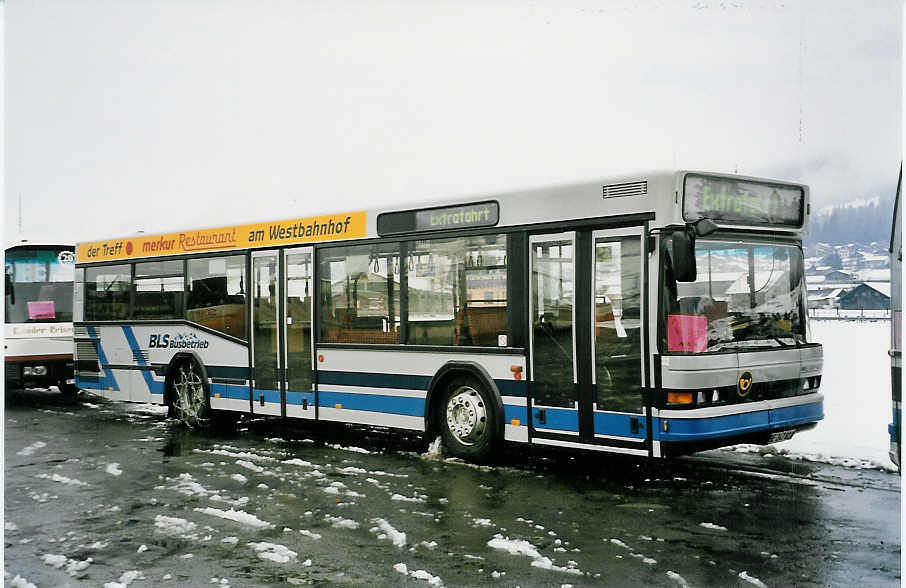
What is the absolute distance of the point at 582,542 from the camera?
6.38 metres

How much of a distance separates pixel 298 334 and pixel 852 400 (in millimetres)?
7007

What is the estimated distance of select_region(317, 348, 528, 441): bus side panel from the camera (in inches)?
360

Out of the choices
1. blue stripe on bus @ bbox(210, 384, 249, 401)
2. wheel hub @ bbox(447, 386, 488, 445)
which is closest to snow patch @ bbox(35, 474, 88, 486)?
blue stripe on bus @ bbox(210, 384, 249, 401)

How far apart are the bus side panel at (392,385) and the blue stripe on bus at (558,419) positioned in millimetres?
154

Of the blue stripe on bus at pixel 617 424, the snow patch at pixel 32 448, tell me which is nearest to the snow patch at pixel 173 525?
the blue stripe on bus at pixel 617 424

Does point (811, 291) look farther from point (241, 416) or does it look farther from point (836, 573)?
point (241, 416)

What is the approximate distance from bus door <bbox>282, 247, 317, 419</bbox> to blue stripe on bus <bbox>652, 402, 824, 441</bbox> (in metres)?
4.85

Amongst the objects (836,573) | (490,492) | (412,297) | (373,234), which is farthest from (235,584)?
(373,234)

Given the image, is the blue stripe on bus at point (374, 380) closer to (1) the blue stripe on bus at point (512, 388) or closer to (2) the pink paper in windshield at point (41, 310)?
(1) the blue stripe on bus at point (512, 388)

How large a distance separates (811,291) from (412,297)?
404cm

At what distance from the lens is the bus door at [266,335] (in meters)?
11.7

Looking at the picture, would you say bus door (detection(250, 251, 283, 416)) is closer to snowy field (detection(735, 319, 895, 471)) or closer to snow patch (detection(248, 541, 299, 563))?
snow patch (detection(248, 541, 299, 563))

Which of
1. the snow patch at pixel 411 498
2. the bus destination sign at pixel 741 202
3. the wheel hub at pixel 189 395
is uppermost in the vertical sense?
the bus destination sign at pixel 741 202

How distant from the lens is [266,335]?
11.8 meters
